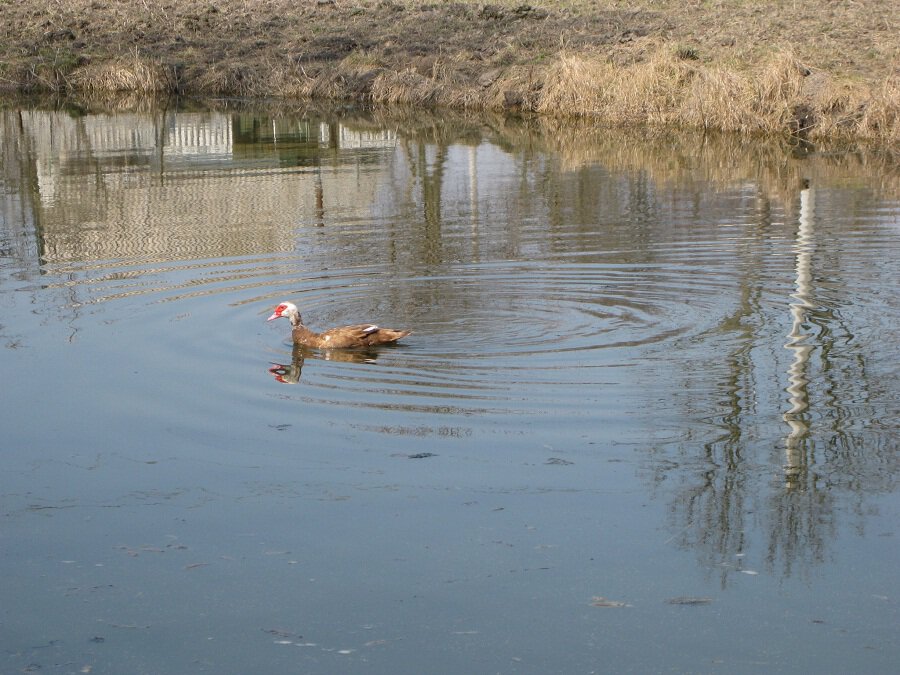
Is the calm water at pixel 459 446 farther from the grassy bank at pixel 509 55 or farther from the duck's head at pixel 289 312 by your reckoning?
the grassy bank at pixel 509 55

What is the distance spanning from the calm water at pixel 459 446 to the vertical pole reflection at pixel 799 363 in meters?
0.04

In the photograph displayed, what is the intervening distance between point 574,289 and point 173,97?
32.3 m

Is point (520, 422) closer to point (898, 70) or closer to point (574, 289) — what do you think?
point (574, 289)

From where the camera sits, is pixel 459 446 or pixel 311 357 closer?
pixel 459 446

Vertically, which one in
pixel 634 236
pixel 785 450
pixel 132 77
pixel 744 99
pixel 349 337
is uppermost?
pixel 132 77

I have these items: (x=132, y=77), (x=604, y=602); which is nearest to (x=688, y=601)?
(x=604, y=602)

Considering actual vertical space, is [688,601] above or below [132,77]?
below

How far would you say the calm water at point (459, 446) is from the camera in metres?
5.66

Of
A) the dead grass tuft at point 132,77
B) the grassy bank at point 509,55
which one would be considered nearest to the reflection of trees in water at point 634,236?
the grassy bank at point 509,55

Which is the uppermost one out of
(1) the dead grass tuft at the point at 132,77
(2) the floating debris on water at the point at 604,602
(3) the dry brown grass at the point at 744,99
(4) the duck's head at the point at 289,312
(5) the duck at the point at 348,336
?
(1) the dead grass tuft at the point at 132,77

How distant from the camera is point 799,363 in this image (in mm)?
9758

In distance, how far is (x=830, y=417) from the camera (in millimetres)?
8438

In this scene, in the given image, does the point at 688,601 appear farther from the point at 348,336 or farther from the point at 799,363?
the point at 348,336

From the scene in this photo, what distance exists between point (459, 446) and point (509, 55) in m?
31.9
